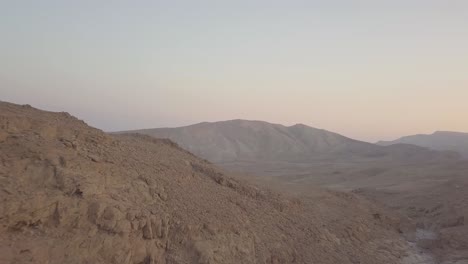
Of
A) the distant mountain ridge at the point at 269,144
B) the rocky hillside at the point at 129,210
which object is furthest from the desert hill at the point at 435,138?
the rocky hillside at the point at 129,210

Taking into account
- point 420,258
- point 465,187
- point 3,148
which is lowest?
point 420,258

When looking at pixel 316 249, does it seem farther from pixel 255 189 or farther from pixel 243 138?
pixel 243 138

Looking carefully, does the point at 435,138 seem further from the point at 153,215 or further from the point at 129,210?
the point at 129,210

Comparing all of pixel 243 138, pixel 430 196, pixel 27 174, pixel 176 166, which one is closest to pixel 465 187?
pixel 430 196

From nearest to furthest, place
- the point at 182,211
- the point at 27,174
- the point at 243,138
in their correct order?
the point at 27,174
the point at 182,211
the point at 243,138

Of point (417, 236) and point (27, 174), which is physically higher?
point (27, 174)

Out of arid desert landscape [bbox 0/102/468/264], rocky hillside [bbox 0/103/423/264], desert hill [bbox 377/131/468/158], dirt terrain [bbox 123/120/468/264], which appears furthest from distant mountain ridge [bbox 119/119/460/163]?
desert hill [bbox 377/131/468/158]
